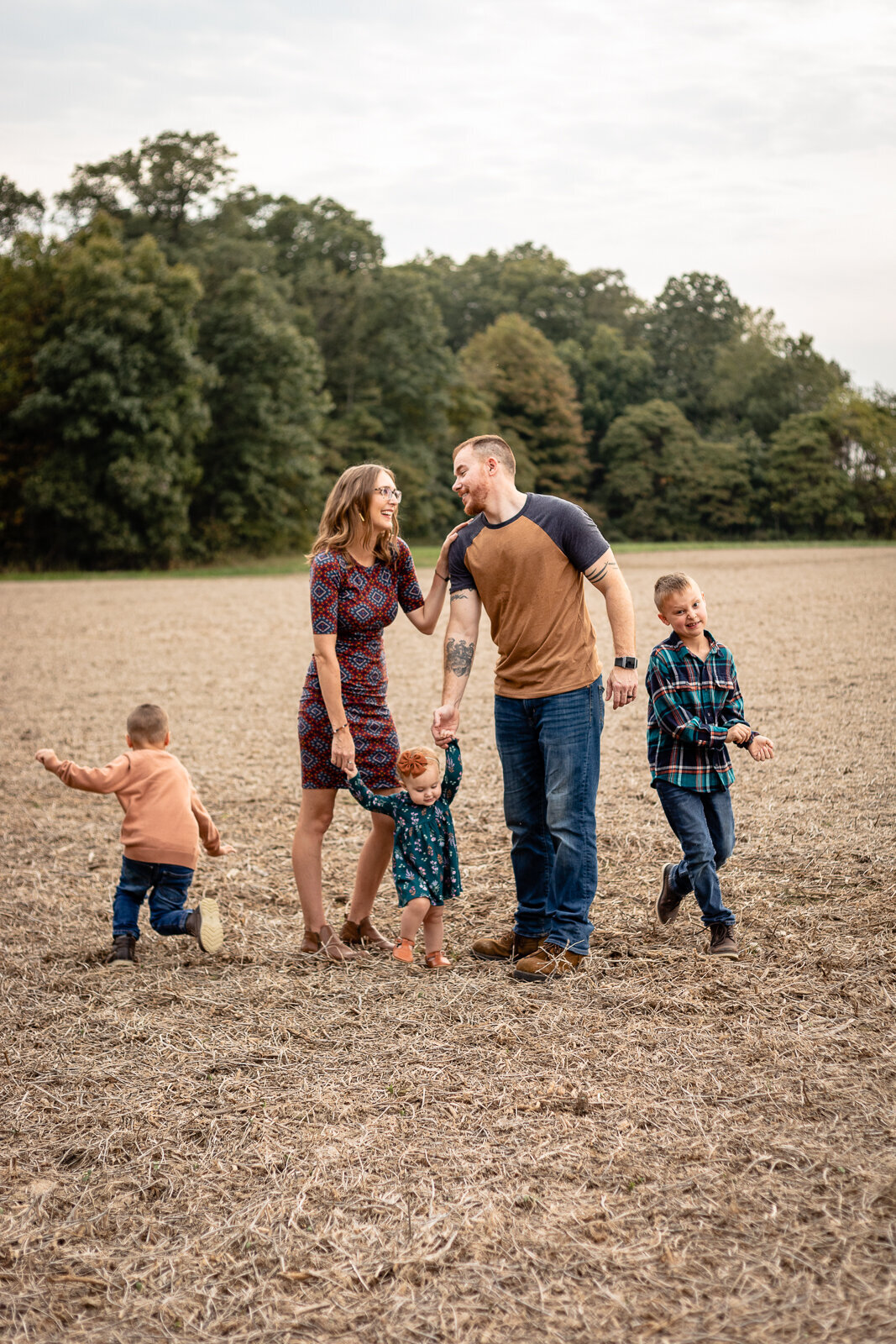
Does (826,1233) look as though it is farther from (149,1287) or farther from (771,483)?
(771,483)

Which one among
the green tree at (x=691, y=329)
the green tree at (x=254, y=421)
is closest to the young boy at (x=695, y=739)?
the green tree at (x=254, y=421)

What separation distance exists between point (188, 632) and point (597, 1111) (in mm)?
15142

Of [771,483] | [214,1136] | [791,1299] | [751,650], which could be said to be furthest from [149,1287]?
[771,483]

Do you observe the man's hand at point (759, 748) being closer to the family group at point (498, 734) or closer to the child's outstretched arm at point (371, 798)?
the family group at point (498, 734)

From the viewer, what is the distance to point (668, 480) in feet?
211

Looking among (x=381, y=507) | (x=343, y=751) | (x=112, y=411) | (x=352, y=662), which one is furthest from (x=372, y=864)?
(x=112, y=411)

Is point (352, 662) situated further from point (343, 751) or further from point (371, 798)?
point (371, 798)

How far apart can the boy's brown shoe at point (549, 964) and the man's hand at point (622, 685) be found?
943 millimetres

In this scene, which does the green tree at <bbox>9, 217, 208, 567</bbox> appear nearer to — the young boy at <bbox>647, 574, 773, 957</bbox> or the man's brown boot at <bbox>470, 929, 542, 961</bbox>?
the man's brown boot at <bbox>470, 929, 542, 961</bbox>

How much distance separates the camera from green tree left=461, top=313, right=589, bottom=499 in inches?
2376

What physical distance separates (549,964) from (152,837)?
5.39ft

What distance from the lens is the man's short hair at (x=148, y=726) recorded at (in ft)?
15.3

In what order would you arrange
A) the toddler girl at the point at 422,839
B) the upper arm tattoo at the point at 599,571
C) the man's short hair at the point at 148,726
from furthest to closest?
the man's short hair at the point at 148,726 < the toddler girl at the point at 422,839 < the upper arm tattoo at the point at 599,571

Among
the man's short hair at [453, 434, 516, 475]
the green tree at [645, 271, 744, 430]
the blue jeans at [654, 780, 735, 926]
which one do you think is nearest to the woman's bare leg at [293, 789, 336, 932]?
the blue jeans at [654, 780, 735, 926]
